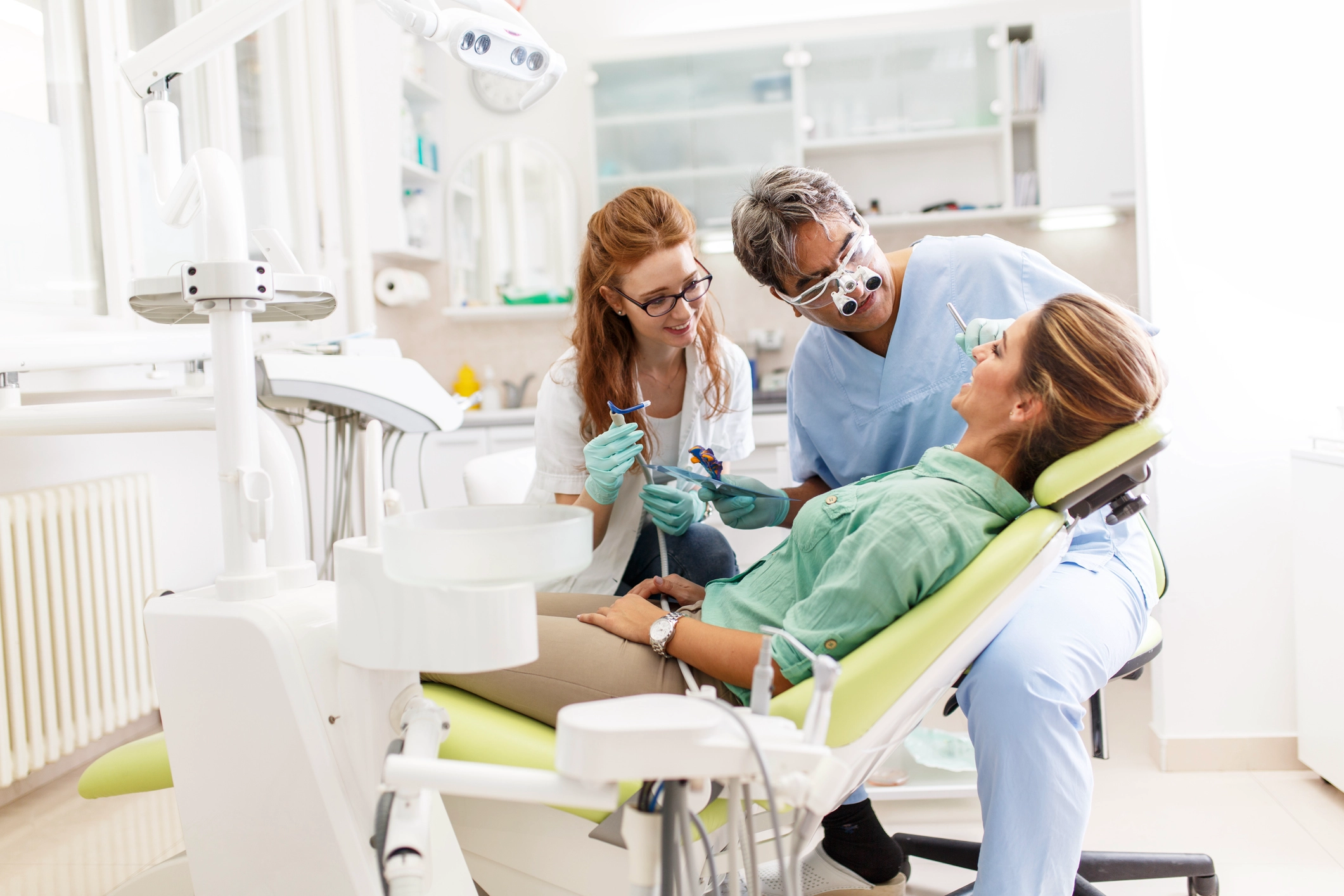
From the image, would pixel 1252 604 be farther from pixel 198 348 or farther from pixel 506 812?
pixel 198 348

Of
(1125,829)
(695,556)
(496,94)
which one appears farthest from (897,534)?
(496,94)

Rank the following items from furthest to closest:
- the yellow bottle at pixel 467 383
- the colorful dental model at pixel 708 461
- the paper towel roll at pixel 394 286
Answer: the yellow bottle at pixel 467 383 < the paper towel roll at pixel 394 286 < the colorful dental model at pixel 708 461

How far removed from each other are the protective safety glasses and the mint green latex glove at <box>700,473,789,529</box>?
305 mm

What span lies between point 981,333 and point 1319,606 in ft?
3.84

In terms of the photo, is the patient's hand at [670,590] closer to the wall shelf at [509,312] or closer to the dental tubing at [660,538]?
the dental tubing at [660,538]

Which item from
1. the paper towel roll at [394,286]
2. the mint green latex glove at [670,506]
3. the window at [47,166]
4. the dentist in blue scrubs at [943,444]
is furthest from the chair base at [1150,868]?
the paper towel roll at [394,286]

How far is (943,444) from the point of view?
1.49 meters

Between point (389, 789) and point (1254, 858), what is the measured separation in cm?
165

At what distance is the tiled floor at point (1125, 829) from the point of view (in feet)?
5.36

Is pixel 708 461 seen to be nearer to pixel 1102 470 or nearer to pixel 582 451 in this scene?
pixel 582 451

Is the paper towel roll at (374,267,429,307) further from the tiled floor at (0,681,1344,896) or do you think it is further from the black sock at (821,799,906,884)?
the black sock at (821,799,906,884)

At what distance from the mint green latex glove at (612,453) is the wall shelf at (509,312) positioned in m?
2.38

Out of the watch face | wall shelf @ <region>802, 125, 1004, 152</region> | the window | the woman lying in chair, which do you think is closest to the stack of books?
wall shelf @ <region>802, 125, 1004, 152</region>

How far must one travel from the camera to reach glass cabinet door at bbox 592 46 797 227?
3.56 m
